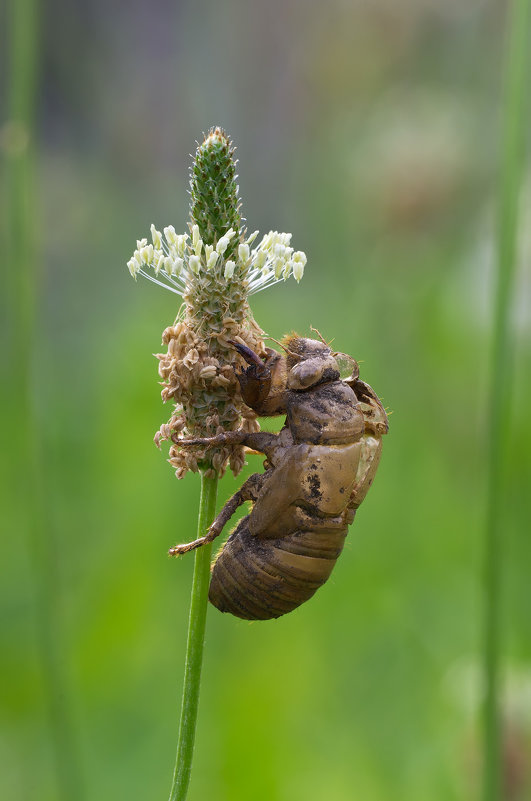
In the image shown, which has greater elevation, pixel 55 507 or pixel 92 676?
pixel 55 507

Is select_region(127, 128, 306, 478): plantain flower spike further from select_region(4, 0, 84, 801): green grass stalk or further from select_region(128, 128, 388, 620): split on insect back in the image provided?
select_region(4, 0, 84, 801): green grass stalk

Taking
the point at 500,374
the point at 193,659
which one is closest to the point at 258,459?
the point at 500,374

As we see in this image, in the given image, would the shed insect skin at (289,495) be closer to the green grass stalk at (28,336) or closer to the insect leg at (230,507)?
the insect leg at (230,507)

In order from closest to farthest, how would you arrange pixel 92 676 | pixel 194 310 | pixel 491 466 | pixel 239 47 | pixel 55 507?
1. pixel 194 310
2. pixel 491 466
3. pixel 92 676
4. pixel 55 507
5. pixel 239 47

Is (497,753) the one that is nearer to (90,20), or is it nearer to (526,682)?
(526,682)

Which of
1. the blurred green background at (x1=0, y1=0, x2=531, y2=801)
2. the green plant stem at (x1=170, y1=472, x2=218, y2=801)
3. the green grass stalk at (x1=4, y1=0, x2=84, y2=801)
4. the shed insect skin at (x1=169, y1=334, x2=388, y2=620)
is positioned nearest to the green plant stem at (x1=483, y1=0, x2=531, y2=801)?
the blurred green background at (x1=0, y1=0, x2=531, y2=801)

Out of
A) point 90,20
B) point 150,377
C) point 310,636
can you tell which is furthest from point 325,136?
point 310,636

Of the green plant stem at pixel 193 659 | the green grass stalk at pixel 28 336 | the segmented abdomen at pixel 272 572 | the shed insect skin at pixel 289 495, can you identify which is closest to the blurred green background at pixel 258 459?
the green grass stalk at pixel 28 336
